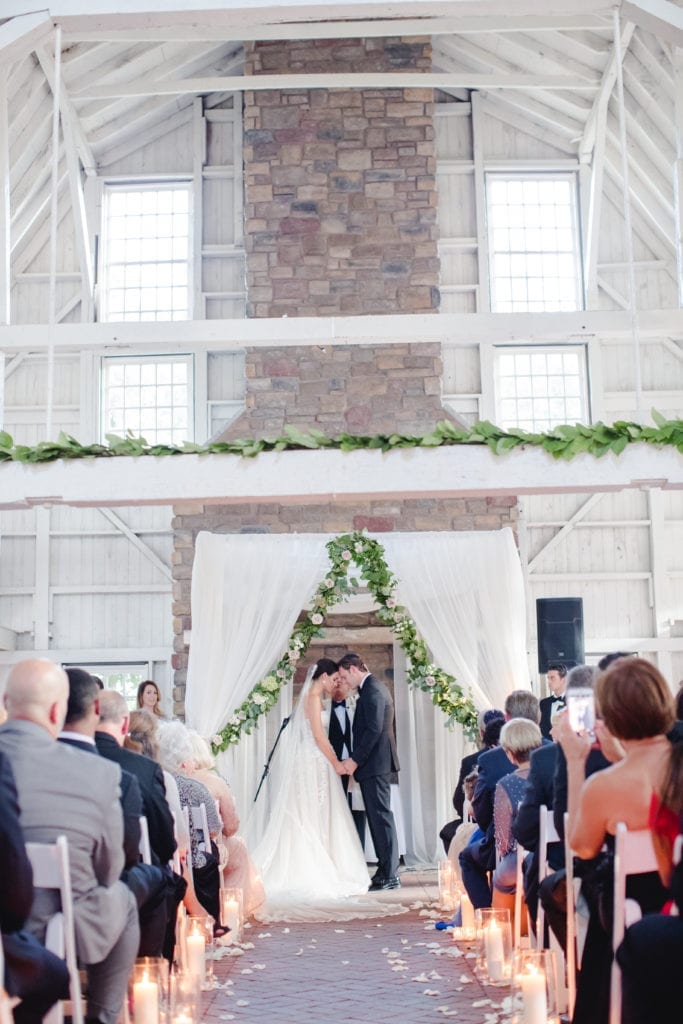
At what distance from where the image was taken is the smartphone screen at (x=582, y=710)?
362cm

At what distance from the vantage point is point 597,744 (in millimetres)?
4137

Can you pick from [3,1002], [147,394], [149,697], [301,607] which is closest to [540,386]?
[147,394]

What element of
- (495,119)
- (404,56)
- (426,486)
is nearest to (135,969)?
(426,486)

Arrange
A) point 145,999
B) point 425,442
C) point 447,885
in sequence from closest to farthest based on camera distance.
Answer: point 145,999
point 425,442
point 447,885

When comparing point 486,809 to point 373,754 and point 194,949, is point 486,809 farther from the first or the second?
point 373,754

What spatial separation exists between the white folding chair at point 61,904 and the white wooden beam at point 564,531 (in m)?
10.4

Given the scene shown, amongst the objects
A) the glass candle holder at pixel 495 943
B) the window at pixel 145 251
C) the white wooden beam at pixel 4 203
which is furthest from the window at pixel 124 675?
the glass candle holder at pixel 495 943

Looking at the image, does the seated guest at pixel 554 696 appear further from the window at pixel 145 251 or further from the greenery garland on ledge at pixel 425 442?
the window at pixel 145 251

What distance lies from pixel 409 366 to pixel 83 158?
15.0 feet

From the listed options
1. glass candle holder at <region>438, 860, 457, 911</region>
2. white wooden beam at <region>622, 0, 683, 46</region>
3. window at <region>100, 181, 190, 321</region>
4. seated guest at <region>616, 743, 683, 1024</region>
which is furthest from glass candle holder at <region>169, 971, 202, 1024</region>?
window at <region>100, 181, 190, 321</region>

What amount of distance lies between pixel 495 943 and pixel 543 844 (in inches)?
38.2

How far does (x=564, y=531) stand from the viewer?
43.7 ft

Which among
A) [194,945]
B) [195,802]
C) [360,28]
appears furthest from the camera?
[360,28]

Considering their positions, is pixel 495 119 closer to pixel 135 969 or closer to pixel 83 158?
pixel 83 158
